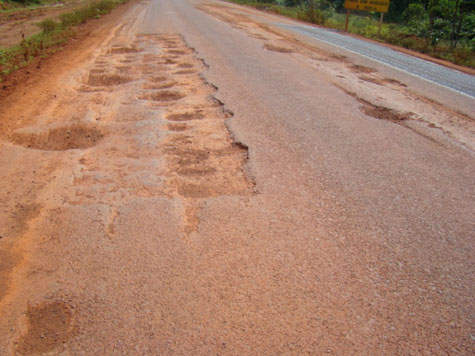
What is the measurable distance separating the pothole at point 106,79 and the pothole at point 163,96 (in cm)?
100

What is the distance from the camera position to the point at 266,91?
6.21m

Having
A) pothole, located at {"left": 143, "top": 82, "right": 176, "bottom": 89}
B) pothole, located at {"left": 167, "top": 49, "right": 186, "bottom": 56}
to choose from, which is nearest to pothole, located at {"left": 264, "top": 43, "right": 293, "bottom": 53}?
pothole, located at {"left": 167, "top": 49, "right": 186, "bottom": 56}

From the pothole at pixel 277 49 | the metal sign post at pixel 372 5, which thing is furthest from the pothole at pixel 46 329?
the metal sign post at pixel 372 5

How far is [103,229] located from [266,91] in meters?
4.15

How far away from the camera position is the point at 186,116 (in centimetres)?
497

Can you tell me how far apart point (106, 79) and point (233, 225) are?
4974 millimetres

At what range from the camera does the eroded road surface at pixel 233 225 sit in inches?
79.0

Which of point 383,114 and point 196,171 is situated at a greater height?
point 383,114

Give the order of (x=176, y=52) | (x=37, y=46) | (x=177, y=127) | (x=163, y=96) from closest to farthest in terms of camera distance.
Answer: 1. (x=177, y=127)
2. (x=163, y=96)
3. (x=176, y=52)
4. (x=37, y=46)

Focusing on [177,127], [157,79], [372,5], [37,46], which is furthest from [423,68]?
[37,46]

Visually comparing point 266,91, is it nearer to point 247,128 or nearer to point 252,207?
point 247,128

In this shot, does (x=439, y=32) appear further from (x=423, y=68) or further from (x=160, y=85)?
(x=160, y=85)

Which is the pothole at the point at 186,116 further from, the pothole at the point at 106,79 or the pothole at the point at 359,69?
the pothole at the point at 359,69

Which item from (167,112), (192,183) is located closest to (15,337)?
(192,183)
